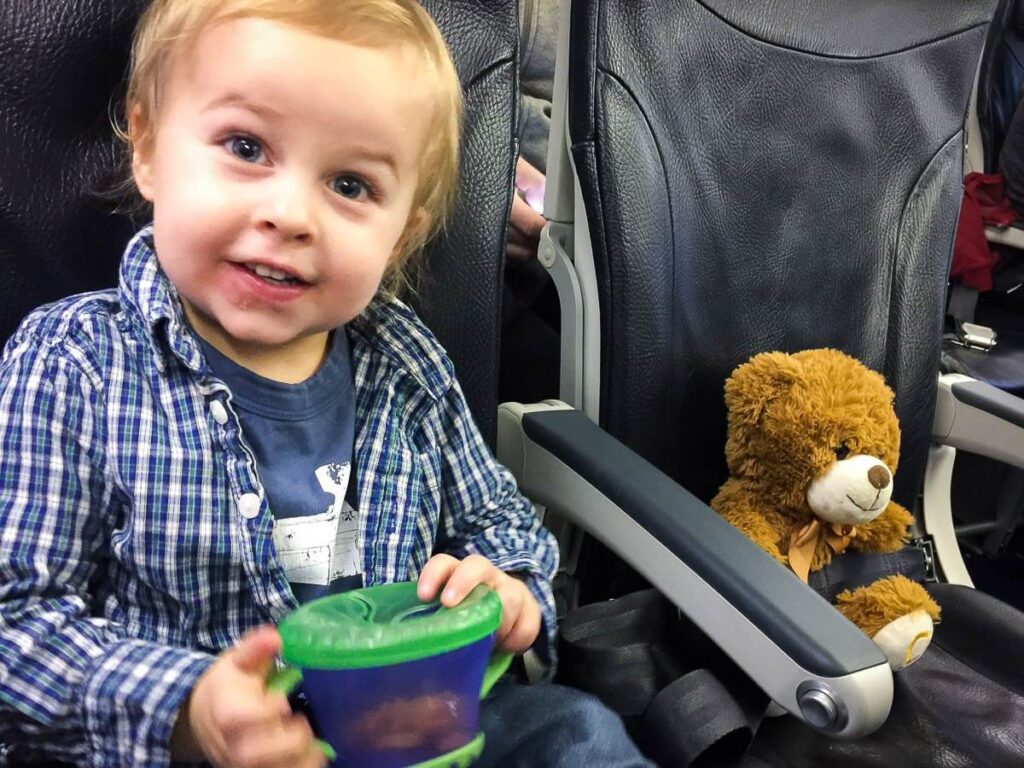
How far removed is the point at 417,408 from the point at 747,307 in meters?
0.48

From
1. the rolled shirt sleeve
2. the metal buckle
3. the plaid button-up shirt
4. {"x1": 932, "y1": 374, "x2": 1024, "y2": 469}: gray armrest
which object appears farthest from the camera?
the metal buckle

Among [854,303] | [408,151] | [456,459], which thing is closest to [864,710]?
[456,459]

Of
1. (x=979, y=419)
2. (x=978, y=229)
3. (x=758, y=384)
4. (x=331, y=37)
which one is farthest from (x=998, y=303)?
(x=331, y=37)

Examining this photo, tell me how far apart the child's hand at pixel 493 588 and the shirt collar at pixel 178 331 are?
20cm

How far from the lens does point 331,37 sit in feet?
2.19

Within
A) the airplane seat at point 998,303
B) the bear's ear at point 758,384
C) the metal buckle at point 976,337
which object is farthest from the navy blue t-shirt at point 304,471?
the airplane seat at point 998,303

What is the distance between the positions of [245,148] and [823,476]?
2.18 ft

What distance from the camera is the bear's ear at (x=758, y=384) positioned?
104 cm

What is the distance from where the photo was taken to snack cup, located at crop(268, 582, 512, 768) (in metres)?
0.51

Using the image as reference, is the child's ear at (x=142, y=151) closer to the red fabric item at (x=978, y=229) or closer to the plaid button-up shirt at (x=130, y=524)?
the plaid button-up shirt at (x=130, y=524)

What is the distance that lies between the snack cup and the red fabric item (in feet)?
5.69

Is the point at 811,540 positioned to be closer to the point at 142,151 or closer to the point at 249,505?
the point at 249,505

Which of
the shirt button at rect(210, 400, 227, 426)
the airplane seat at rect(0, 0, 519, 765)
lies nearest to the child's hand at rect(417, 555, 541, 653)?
the shirt button at rect(210, 400, 227, 426)

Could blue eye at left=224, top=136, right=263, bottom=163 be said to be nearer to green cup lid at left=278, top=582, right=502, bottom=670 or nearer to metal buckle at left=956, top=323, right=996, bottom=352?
green cup lid at left=278, top=582, right=502, bottom=670
